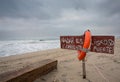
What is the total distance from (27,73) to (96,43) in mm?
1972

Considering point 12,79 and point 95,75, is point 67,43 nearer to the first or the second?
point 95,75

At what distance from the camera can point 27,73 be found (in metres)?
2.52

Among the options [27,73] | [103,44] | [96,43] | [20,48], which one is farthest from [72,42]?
[20,48]

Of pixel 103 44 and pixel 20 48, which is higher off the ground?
pixel 103 44

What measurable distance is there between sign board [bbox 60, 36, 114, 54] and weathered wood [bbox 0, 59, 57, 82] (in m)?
0.94

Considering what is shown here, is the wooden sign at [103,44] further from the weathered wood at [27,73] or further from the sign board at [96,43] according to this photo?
the weathered wood at [27,73]

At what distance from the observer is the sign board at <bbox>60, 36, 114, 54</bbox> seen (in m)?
2.45

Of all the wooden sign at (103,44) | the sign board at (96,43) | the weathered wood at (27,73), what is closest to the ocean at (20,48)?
the weathered wood at (27,73)

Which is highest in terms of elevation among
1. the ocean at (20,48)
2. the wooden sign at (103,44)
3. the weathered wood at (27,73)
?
the wooden sign at (103,44)

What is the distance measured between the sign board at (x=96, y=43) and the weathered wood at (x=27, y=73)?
0.94 m

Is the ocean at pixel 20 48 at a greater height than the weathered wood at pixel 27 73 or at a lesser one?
lesser

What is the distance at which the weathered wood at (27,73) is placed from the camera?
2.24 metres

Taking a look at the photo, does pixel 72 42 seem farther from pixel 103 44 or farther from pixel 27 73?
pixel 27 73

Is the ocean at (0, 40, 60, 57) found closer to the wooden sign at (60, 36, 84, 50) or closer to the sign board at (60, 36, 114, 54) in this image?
the wooden sign at (60, 36, 84, 50)
